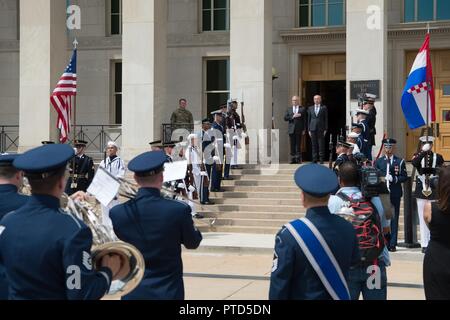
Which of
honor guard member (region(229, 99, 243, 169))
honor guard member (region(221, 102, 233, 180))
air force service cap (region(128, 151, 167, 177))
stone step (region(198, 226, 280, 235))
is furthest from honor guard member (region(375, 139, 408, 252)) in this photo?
air force service cap (region(128, 151, 167, 177))

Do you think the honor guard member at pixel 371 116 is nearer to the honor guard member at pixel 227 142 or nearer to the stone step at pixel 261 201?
the stone step at pixel 261 201

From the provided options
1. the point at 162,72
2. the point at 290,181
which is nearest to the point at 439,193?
the point at 290,181

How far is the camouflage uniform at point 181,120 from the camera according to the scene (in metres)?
21.5

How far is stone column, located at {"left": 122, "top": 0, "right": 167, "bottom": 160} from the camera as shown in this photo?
20.9 m

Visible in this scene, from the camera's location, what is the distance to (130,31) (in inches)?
831

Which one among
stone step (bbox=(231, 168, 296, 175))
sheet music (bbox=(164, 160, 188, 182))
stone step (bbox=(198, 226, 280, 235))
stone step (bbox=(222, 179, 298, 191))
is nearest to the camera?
sheet music (bbox=(164, 160, 188, 182))

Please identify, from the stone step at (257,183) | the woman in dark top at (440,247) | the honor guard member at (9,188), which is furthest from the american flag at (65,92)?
the woman in dark top at (440,247)

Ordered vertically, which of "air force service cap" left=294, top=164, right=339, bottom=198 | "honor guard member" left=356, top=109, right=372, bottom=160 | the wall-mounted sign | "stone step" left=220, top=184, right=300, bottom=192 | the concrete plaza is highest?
the wall-mounted sign

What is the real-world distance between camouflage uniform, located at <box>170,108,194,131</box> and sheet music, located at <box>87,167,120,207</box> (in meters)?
15.5

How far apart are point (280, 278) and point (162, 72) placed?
675 inches

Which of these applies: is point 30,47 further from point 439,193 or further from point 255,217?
point 439,193

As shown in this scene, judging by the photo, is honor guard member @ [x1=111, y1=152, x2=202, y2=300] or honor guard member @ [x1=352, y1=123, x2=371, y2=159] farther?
honor guard member @ [x1=352, y1=123, x2=371, y2=159]

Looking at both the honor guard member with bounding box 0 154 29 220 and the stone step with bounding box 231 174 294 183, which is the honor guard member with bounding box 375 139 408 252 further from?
the honor guard member with bounding box 0 154 29 220

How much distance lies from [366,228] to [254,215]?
426 inches
